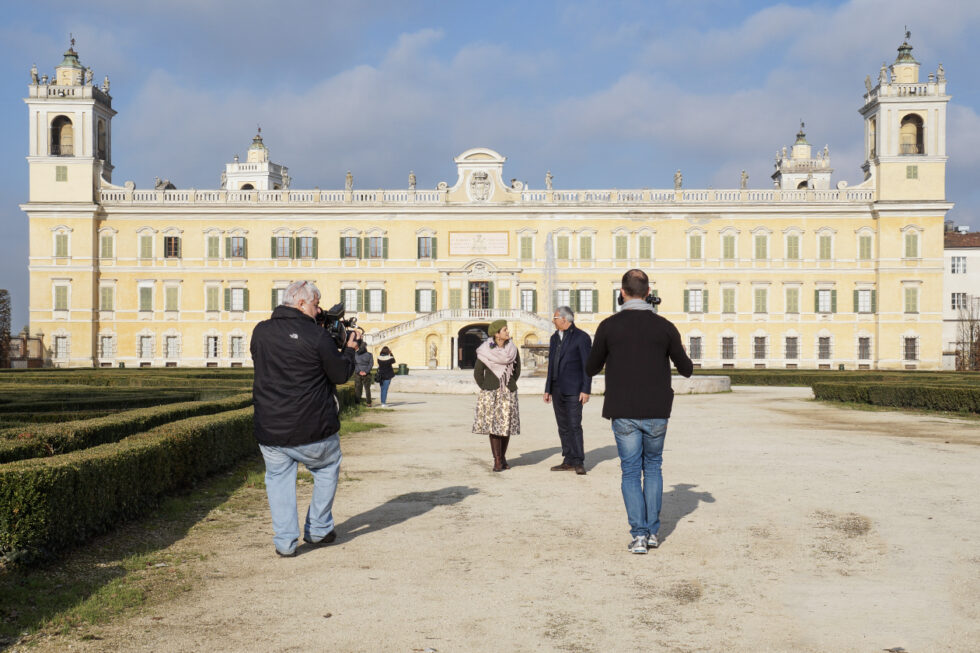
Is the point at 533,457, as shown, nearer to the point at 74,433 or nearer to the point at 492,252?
the point at 74,433

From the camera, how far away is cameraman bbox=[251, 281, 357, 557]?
6043mm

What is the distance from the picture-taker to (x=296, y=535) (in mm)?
6074

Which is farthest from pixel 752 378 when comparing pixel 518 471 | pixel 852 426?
pixel 518 471

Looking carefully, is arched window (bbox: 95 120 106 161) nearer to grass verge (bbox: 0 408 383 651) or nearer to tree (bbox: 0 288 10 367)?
tree (bbox: 0 288 10 367)

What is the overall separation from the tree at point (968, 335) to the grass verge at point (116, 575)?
4714cm

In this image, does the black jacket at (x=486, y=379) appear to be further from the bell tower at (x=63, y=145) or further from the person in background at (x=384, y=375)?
the bell tower at (x=63, y=145)

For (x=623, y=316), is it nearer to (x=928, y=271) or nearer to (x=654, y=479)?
(x=654, y=479)

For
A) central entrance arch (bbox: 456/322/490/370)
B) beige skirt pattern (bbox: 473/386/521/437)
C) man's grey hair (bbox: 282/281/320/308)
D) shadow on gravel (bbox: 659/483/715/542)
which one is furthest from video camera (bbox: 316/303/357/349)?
central entrance arch (bbox: 456/322/490/370)

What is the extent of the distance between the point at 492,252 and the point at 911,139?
22264 millimetres

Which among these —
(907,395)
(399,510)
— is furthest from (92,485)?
(907,395)

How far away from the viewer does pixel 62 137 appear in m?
49.0

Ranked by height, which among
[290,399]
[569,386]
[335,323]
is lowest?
[569,386]

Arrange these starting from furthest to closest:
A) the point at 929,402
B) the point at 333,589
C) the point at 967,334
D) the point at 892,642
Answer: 1. the point at 967,334
2. the point at 929,402
3. the point at 333,589
4. the point at 892,642

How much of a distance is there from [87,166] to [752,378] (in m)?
35.7
